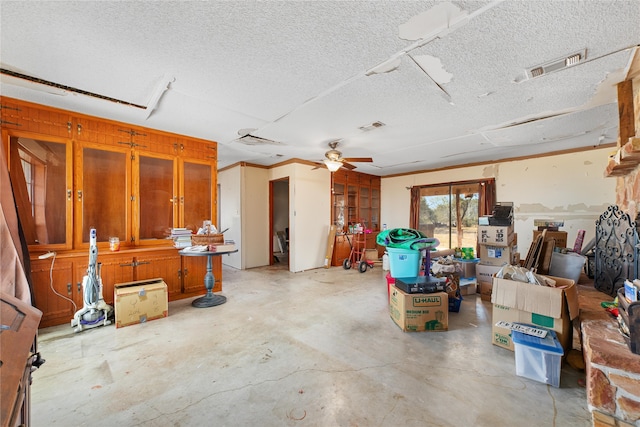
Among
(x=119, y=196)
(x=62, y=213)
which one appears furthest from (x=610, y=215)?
(x=62, y=213)

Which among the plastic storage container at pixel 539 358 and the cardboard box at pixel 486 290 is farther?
the cardboard box at pixel 486 290

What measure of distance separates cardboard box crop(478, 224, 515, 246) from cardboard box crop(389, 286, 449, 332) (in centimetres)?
180

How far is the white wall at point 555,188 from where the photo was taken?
471cm

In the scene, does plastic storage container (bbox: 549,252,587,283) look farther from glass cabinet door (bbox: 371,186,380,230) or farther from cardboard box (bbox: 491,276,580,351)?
glass cabinet door (bbox: 371,186,380,230)

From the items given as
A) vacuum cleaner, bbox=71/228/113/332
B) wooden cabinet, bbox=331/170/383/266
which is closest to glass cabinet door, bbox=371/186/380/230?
wooden cabinet, bbox=331/170/383/266

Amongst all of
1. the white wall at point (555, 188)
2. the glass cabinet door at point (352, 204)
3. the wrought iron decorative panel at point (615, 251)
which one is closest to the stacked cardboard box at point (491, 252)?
the wrought iron decorative panel at point (615, 251)

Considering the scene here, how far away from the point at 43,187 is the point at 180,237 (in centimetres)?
162

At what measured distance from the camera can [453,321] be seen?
10.3 feet

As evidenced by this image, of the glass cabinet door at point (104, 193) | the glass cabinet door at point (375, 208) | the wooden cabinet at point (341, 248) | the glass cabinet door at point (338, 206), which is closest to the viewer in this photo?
the glass cabinet door at point (104, 193)

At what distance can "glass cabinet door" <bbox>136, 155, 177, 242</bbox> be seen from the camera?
382 cm

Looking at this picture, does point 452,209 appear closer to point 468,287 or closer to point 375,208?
point 375,208

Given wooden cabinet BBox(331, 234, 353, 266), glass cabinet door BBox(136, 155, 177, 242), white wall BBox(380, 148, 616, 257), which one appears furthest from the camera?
wooden cabinet BBox(331, 234, 353, 266)

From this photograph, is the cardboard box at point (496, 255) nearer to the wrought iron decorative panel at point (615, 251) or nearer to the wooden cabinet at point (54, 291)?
the wrought iron decorative panel at point (615, 251)

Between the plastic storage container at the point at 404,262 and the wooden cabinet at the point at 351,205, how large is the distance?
10.3ft
